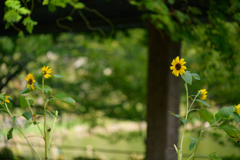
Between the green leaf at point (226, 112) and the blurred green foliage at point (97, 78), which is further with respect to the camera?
the blurred green foliage at point (97, 78)

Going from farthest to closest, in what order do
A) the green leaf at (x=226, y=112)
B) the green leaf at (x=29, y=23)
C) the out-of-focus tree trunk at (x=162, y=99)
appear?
the out-of-focus tree trunk at (x=162, y=99)
the green leaf at (x=29, y=23)
the green leaf at (x=226, y=112)

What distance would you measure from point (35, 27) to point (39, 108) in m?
2.06

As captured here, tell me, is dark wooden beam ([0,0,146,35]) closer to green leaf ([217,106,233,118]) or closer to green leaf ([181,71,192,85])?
green leaf ([181,71,192,85])

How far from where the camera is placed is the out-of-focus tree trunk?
7.77ft

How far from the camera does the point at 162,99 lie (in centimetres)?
239

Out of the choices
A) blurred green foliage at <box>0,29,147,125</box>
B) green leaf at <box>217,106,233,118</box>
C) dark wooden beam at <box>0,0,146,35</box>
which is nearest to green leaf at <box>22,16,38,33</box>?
dark wooden beam at <box>0,0,146,35</box>

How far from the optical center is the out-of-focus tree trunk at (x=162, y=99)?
93.3 inches

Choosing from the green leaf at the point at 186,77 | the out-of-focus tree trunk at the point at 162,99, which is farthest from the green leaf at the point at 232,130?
the out-of-focus tree trunk at the point at 162,99

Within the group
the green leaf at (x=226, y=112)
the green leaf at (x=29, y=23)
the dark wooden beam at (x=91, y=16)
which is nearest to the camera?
the green leaf at (x=226, y=112)

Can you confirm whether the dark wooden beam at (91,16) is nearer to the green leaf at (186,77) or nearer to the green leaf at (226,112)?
the green leaf at (186,77)

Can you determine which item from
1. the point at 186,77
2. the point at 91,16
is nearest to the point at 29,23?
the point at 186,77

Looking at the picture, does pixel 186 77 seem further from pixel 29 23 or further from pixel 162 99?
pixel 162 99

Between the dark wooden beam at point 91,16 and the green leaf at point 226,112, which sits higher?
the dark wooden beam at point 91,16

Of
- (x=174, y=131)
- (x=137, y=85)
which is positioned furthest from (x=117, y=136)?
(x=174, y=131)
